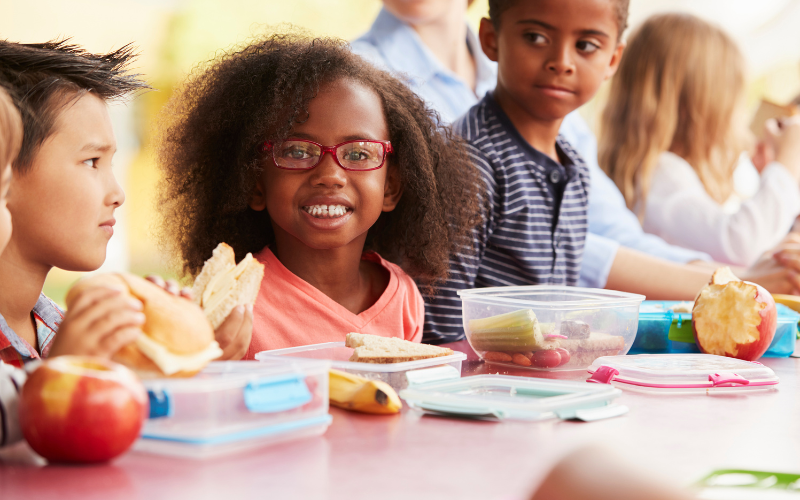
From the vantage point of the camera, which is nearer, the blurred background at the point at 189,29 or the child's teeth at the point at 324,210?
the child's teeth at the point at 324,210

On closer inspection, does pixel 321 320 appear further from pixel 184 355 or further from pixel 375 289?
pixel 184 355

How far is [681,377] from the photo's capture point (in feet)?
3.31

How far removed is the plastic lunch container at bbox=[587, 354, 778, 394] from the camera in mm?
991

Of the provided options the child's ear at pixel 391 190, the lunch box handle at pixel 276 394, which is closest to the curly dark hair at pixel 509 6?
the child's ear at pixel 391 190

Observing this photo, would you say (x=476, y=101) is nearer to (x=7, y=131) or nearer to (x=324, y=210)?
(x=324, y=210)

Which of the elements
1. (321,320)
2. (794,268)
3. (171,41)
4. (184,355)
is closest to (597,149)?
(794,268)

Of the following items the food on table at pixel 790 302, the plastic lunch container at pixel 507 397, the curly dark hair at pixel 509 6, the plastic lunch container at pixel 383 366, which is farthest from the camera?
the curly dark hair at pixel 509 6

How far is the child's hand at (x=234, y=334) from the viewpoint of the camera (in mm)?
908

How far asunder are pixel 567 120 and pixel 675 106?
50 centimetres

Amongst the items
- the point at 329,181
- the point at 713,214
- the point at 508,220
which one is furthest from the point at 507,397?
the point at 713,214

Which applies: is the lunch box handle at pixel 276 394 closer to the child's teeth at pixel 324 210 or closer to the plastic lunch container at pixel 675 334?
the child's teeth at pixel 324 210

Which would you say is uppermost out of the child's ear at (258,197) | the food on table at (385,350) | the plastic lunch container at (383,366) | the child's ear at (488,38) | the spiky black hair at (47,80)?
the child's ear at (488,38)

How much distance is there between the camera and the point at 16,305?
3.63ft

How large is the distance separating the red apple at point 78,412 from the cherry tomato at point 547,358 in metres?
0.66
